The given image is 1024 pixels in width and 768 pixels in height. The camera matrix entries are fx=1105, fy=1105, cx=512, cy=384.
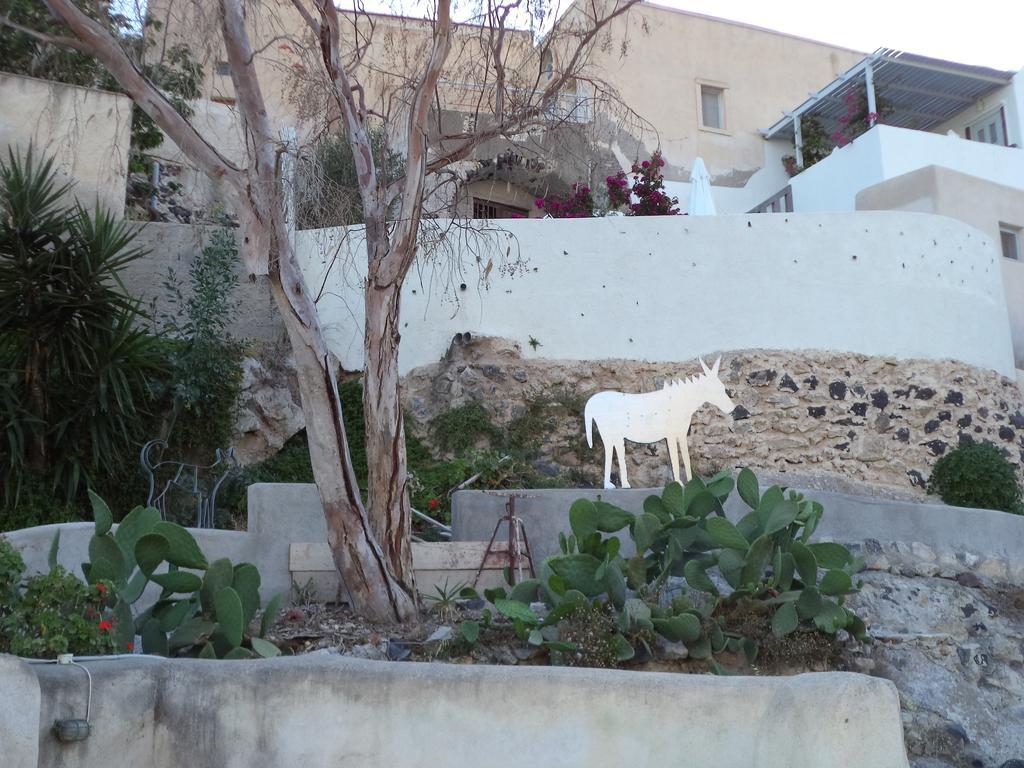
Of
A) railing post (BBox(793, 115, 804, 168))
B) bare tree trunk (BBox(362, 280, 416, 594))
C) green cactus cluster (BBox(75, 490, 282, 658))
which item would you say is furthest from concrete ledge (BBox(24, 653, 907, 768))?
railing post (BBox(793, 115, 804, 168))

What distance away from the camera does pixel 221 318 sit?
14258 millimetres

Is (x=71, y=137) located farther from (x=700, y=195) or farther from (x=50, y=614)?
(x=50, y=614)

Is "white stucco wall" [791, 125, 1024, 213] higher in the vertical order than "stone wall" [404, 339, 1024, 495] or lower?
higher

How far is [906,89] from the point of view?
71.8 feet

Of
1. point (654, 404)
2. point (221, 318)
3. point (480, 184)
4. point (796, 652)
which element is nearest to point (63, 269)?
point (221, 318)

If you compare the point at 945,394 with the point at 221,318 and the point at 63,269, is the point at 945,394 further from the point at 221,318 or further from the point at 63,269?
the point at 63,269

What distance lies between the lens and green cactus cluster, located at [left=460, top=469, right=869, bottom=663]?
7621 mm

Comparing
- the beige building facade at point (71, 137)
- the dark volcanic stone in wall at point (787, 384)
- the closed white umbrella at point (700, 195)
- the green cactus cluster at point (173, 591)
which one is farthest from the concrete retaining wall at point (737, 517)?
the closed white umbrella at point (700, 195)

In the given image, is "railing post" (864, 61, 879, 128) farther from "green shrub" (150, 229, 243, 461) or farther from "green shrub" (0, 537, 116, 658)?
"green shrub" (0, 537, 116, 658)

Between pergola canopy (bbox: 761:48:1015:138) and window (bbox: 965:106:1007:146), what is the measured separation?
46 cm

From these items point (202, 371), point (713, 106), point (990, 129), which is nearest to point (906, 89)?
point (990, 129)

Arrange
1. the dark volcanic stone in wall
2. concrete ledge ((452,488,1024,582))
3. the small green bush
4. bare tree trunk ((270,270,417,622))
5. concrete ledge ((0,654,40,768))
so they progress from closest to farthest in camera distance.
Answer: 1. concrete ledge ((0,654,40,768))
2. bare tree trunk ((270,270,417,622))
3. concrete ledge ((452,488,1024,582))
4. the small green bush
5. the dark volcanic stone in wall

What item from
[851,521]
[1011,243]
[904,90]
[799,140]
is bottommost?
[851,521]

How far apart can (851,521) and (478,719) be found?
22.7 ft
